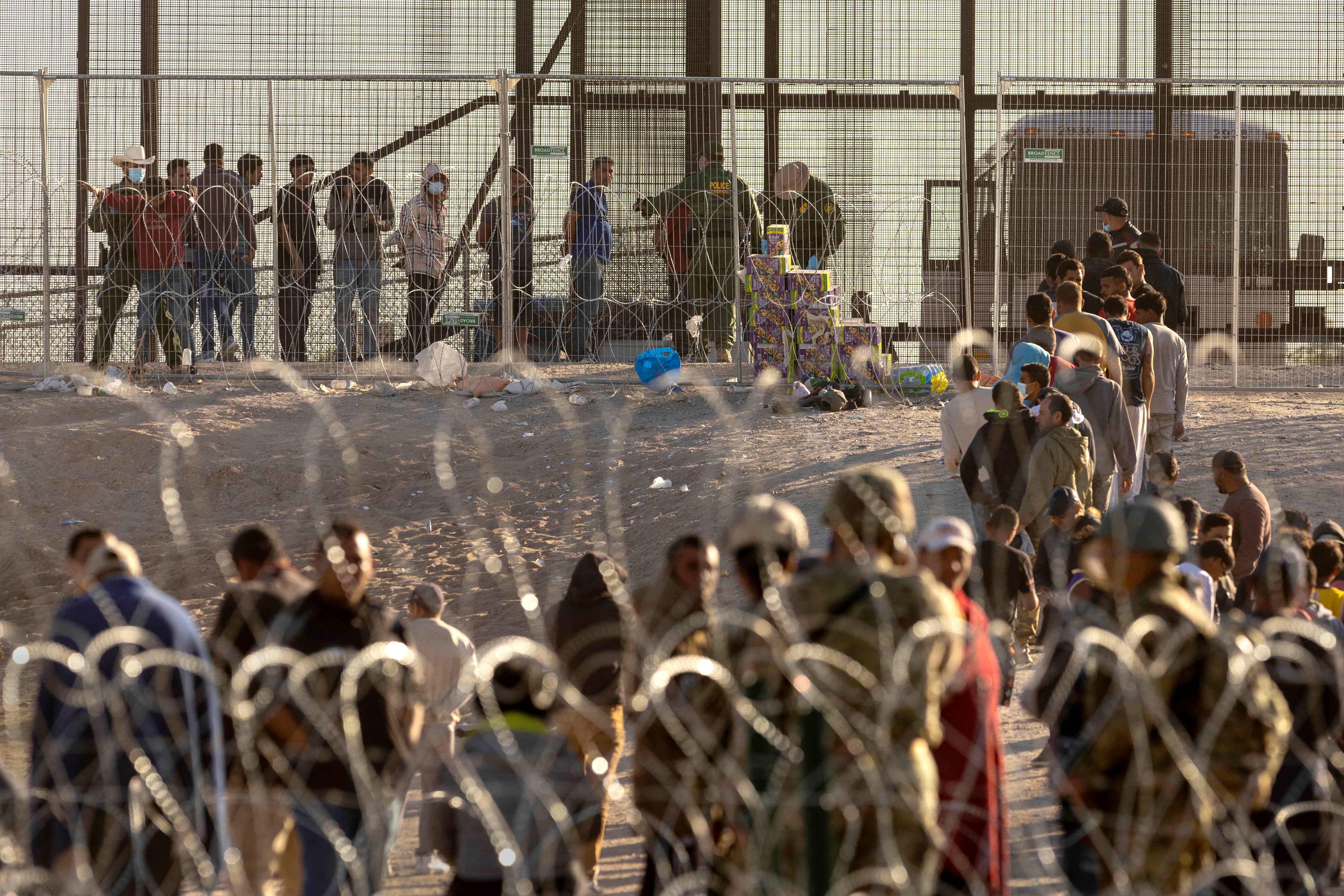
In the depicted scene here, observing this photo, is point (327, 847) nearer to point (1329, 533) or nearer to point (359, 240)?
point (1329, 533)

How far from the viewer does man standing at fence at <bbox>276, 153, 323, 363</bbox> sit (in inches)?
471

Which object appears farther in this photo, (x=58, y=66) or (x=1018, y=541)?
(x=58, y=66)

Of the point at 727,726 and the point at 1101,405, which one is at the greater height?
the point at 1101,405

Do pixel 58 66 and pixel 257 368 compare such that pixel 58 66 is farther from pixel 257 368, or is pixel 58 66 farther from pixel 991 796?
pixel 991 796

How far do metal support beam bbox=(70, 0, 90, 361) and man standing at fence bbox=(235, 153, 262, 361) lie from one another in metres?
1.11

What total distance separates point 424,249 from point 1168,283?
17.5 ft

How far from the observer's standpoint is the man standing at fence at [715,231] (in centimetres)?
1209

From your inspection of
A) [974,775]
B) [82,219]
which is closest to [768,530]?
[974,775]

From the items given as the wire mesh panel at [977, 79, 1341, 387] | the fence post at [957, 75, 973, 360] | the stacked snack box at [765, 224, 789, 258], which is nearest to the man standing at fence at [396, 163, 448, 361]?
the stacked snack box at [765, 224, 789, 258]

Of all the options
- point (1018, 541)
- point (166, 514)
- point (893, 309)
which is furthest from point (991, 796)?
point (893, 309)

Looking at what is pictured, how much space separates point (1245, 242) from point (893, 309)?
2.96m

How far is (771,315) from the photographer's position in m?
11.6

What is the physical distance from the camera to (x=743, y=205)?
12141 mm

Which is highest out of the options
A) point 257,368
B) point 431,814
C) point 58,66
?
point 58,66
